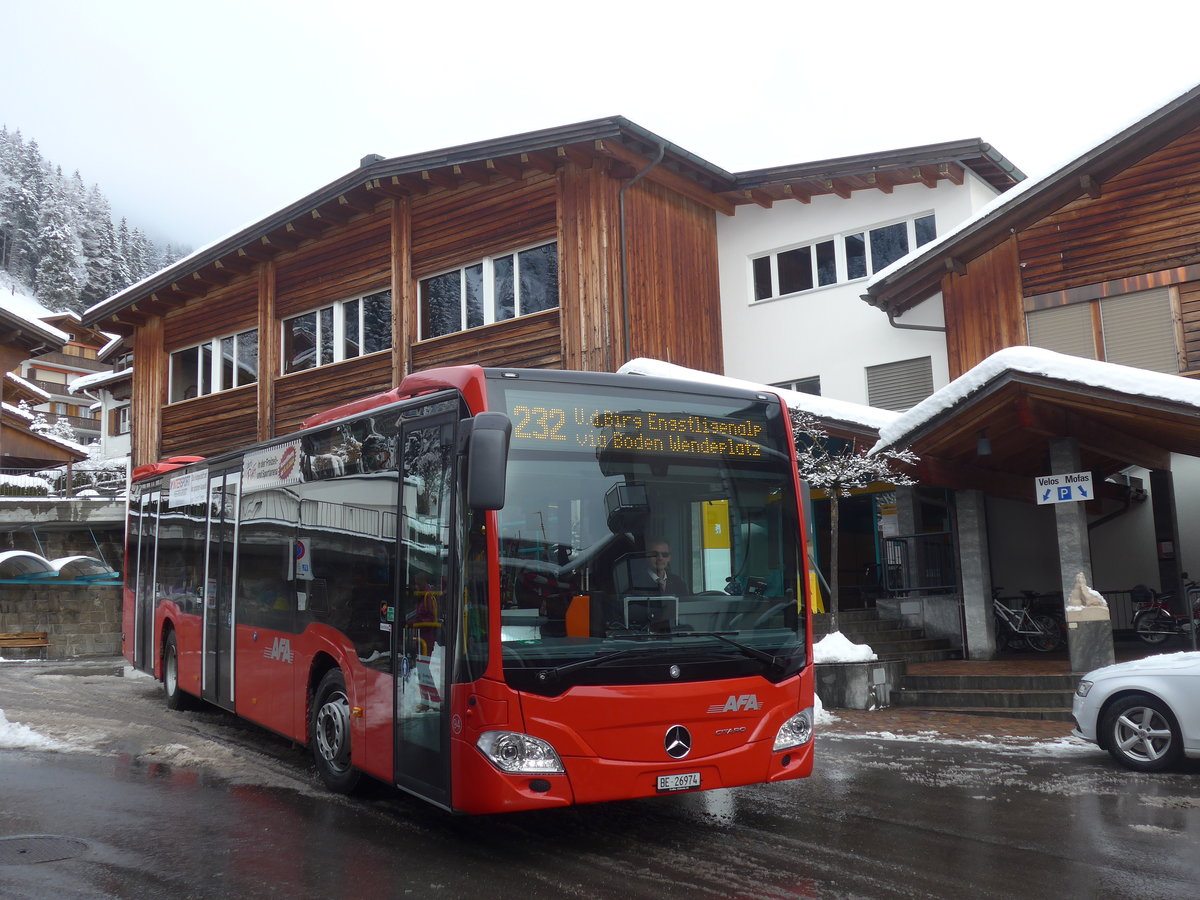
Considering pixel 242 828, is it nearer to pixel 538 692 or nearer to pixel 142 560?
pixel 538 692

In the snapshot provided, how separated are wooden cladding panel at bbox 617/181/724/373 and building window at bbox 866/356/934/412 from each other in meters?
3.21

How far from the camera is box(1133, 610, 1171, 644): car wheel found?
1652cm

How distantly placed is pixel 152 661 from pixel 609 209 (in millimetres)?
10648

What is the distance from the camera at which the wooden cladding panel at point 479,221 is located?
790 inches

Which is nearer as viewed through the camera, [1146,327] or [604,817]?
[604,817]

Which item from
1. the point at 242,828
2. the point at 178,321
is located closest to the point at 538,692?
the point at 242,828

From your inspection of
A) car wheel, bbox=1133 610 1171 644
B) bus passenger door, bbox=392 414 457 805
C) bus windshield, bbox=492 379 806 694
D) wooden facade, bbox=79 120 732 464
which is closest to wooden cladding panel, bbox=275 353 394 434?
wooden facade, bbox=79 120 732 464

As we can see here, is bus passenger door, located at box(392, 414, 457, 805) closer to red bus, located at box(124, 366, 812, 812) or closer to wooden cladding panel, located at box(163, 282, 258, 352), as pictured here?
red bus, located at box(124, 366, 812, 812)

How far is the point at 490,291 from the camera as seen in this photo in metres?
20.8

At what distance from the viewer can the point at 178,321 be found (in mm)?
28469

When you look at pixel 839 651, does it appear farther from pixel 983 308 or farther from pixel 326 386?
pixel 326 386

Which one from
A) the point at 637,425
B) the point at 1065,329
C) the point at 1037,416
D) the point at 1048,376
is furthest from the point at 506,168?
the point at 637,425

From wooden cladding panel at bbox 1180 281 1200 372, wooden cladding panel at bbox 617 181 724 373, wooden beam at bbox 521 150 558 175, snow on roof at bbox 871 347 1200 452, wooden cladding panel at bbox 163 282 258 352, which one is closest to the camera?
snow on roof at bbox 871 347 1200 452

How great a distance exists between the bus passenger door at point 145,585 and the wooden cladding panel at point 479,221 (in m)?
8.71
